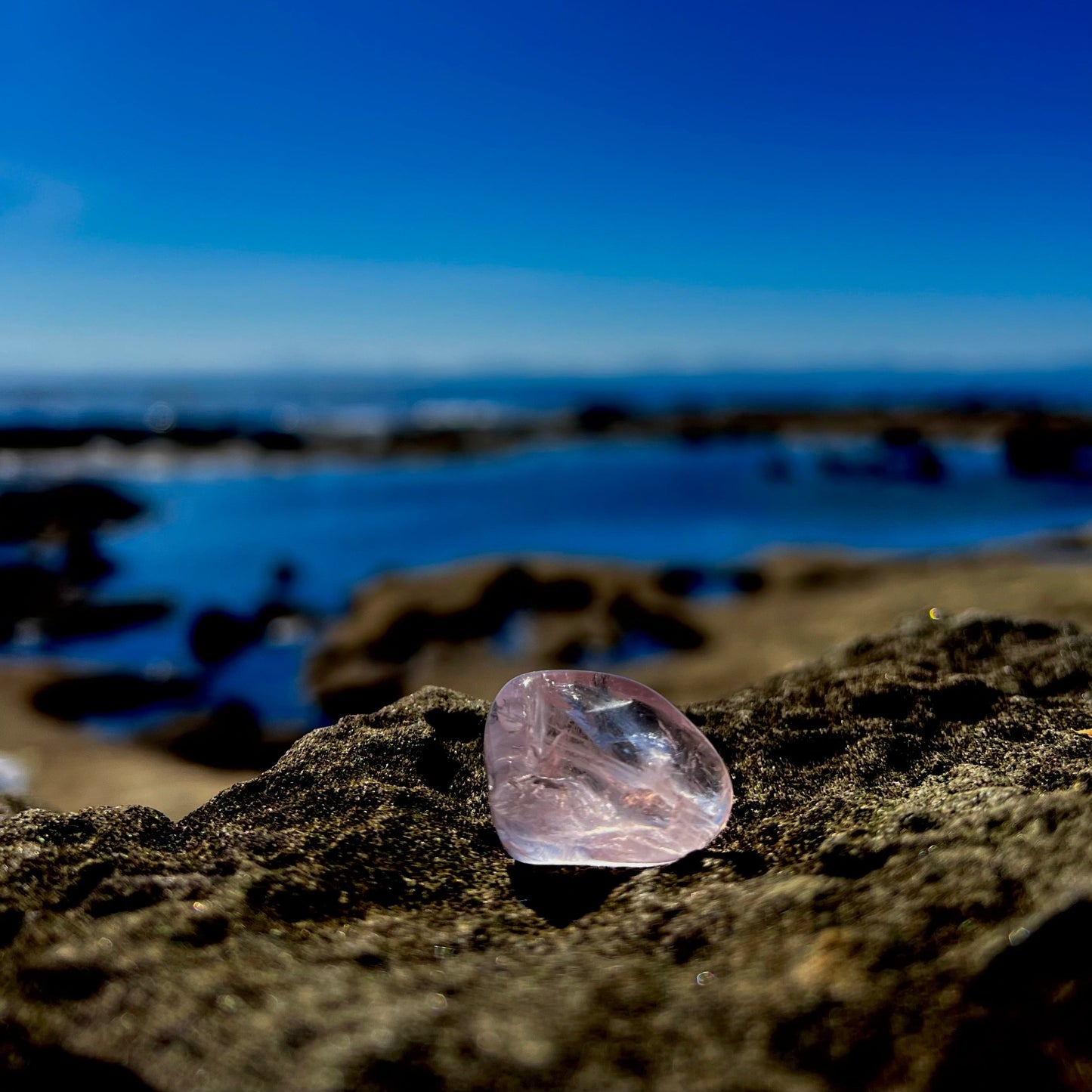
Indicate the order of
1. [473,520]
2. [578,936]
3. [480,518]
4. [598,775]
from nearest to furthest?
1. [578,936]
2. [598,775]
3. [473,520]
4. [480,518]

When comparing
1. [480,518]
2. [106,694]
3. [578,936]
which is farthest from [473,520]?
[578,936]

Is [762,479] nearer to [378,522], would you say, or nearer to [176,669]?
[378,522]

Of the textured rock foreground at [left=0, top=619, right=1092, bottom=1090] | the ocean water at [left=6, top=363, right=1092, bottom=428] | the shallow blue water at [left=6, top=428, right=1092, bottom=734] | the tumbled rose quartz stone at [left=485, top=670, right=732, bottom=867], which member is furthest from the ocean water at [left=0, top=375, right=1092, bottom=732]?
the ocean water at [left=6, top=363, right=1092, bottom=428]

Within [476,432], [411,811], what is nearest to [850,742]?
[411,811]

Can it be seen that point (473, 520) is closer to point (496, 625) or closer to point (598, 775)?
point (496, 625)

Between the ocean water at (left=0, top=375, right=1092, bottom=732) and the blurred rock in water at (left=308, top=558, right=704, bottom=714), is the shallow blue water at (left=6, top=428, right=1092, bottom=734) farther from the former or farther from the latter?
the blurred rock in water at (left=308, top=558, right=704, bottom=714)

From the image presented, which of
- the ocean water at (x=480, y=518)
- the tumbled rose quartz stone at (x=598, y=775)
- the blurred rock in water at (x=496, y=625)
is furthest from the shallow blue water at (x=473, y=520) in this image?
the tumbled rose quartz stone at (x=598, y=775)
